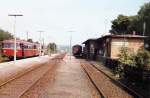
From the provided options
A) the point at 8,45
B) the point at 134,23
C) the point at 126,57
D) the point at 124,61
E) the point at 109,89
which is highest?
the point at 134,23

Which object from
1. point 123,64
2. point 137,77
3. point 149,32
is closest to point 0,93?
point 137,77

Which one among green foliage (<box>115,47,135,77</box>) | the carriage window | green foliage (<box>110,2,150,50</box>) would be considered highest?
green foliage (<box>110,2,150,50</box>)

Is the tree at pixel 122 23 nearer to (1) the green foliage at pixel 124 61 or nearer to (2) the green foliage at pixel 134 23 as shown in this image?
(2) the green foliage at pixel 134 23

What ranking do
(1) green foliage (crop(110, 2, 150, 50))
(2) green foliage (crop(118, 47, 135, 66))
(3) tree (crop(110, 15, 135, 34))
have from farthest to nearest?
(3) tree (crop(110, 15, 135, 34)) → (1) green foliage (crop(110, 2, 150, 50)) → (2) green foliage (crop(118, 47, 135, 66))

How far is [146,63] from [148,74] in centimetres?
507

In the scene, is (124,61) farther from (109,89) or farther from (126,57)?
(109,89)

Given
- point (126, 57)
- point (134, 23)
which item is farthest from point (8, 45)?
point (134, 23)

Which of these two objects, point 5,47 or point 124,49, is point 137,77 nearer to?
point 124,49

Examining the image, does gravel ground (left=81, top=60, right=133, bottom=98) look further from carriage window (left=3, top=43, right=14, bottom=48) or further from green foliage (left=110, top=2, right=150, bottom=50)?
green foliage (left=110, top=2, right=150, bottom=50)

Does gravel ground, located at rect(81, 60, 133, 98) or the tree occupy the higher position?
the tree

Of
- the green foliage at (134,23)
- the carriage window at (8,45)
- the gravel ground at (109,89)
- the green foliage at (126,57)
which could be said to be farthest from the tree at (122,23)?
the gravel ground at (109,89)

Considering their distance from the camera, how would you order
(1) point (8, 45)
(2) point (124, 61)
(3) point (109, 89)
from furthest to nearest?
(1) point (8, 45), (2) point (124, 61), (3) point (109, 89)

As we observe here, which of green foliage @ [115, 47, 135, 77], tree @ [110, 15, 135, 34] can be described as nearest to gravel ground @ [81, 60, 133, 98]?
green foliage @ [115, 47, 135, 77]

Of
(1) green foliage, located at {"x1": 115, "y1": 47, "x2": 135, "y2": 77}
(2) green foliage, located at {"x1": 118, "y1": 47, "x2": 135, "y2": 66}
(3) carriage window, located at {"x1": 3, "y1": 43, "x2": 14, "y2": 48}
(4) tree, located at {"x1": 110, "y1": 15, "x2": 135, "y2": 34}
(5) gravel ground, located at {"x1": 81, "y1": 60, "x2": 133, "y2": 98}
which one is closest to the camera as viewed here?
(5) gravel ground, located at {"x1": 81, "y1": 60, "x2": 133, "y2": 98}
